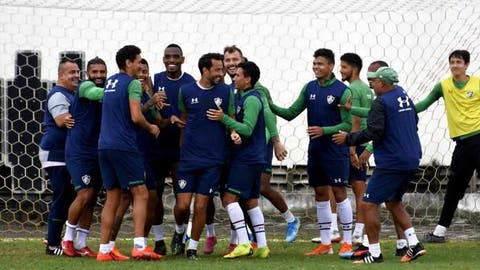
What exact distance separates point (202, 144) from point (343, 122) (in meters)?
1.56

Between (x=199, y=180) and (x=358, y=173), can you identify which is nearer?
(x=199, y=180)

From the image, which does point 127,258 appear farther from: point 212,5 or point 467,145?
point 212,5

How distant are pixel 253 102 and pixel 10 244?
3.53 m

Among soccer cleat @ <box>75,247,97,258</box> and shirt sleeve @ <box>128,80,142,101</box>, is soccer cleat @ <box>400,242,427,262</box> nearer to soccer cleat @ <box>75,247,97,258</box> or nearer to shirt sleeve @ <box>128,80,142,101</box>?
shirt sleeve @ <box>128,80,142,101</box>

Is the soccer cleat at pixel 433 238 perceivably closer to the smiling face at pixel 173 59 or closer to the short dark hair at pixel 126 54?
the smiling face at pixel 173 59

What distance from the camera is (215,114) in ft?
42.6

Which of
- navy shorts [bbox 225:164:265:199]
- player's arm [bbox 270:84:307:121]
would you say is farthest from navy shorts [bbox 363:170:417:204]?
player's arm [bbox 270:84:307:121]

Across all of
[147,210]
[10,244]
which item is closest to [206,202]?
[147,210]

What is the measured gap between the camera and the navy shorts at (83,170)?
13234 millimetres

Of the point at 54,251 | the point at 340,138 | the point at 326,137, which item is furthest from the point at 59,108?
the point at 340,138

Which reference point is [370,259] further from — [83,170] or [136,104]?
[83,170]

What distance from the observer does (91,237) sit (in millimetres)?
15977

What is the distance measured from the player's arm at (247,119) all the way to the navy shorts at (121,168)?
927 millimetres

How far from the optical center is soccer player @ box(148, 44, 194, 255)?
13922 millimetres
